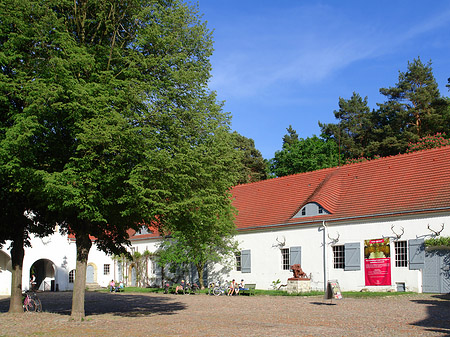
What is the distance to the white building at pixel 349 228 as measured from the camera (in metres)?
24.4

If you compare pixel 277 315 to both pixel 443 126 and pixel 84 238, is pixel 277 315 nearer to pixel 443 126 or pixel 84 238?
pixel 84 238

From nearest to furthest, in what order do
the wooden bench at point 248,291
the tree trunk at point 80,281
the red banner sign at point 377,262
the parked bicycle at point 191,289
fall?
1. the tree trunk at point 80,281
2. the red banner sign at point 377,262
3. the wooden bench at point 248,291
4. the parked bicycle at point 191,289

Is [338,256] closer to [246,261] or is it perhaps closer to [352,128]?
[246,261]

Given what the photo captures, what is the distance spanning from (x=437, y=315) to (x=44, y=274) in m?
30.6

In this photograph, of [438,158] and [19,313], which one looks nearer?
[19,313]

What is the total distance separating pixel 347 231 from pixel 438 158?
6.01 meters

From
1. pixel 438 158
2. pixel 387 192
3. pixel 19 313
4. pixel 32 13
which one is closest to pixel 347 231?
pixel 387 192

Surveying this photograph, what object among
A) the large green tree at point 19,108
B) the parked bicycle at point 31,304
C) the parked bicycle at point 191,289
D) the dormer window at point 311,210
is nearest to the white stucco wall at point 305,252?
the dormer window at point 311,210

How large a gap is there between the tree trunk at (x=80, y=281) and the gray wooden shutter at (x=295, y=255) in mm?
15823

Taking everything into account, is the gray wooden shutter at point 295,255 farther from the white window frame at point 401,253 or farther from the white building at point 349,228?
the white window frame at point 401,253

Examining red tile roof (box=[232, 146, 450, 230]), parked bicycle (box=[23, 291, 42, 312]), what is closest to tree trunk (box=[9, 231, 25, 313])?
parked bicycle (box=[23, 291, 42, 312])

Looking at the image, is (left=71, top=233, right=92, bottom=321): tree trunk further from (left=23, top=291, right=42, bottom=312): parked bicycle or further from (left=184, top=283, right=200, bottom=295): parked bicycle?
(left=184, top=283, right=200, bottom=295): parked bicycle

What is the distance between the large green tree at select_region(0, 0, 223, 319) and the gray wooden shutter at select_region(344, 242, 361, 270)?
543 inches

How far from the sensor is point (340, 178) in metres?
31.0
